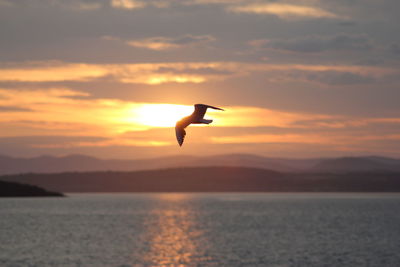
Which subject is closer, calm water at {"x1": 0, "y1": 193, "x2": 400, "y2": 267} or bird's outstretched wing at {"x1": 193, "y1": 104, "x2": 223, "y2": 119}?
bird's outstretched wing at {"x1": 193, "y1": 104, "x2": 223, "y2": 119}

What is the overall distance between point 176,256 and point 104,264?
11850mm

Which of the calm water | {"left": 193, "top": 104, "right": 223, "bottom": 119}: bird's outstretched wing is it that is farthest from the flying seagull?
the calm water

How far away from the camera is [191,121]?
19.8m

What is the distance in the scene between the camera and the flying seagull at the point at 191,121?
19.6 m

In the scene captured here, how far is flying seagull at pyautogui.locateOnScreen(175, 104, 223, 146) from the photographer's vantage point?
1958cm

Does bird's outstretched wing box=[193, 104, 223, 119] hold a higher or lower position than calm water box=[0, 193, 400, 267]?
higher

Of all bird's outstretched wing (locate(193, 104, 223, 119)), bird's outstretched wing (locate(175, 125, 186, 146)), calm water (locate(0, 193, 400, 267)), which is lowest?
calm water (locate(0, 193, 400, 267))

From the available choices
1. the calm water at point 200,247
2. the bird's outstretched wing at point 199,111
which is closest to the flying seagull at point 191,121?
the bird's outstretched wing at point 199,111

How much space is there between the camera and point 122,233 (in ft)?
491

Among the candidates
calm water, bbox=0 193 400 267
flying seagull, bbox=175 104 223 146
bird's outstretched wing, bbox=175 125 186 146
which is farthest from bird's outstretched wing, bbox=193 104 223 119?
calm water, bbox=0 193 400 267

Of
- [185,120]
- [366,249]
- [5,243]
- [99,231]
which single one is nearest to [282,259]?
[366,249]

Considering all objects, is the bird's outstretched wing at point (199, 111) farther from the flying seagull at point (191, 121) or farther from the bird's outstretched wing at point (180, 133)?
the bird's outstretched wing at point (180, 133)

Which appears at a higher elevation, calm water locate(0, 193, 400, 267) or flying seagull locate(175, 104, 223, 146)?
flying seagull locate(175, 104, 223, 146)

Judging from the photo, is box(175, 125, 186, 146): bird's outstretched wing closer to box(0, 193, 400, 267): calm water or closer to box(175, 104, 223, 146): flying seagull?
box(175, 104, 223, 146): flying seagull
